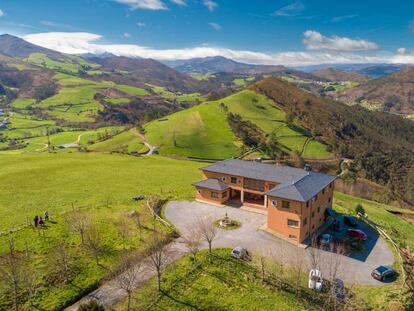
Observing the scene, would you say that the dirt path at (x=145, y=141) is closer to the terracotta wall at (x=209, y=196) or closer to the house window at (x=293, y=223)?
the terracotta wall at (x=209, y=196)

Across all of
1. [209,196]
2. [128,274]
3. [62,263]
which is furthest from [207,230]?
[62,263]

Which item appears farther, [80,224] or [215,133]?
[215,133]

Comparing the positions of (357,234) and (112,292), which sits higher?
(112,292)

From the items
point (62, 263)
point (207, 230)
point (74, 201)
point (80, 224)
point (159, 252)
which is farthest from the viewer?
point (74, 201)

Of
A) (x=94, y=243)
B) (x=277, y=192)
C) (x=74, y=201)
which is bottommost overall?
(x=74, y=201)

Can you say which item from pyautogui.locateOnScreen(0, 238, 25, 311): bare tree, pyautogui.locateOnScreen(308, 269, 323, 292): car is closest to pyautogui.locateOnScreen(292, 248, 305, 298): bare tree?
pyautogui.locateOnScreen(308, 269, 323, 292): car

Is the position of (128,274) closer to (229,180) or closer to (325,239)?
(325,239)

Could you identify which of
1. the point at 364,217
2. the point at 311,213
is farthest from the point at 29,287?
the point at 364,217
